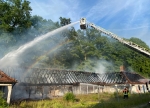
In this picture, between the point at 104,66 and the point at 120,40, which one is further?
the point at 104,66

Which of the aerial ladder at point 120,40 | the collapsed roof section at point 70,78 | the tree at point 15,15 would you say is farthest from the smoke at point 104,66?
the aerial ladder at point 120,40

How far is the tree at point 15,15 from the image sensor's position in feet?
144

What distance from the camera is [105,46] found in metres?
76.1

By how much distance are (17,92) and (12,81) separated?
23.5 feet

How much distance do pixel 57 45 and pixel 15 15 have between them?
1742 cm

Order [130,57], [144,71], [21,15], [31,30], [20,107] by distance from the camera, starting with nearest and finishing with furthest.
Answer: [20,107] < [21,15] < [31,30] < [144,71] < [130,57]

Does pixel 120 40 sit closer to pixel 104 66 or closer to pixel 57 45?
pixel 57 45

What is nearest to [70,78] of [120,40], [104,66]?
[120,40]

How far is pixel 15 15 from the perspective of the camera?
→ 4512cm

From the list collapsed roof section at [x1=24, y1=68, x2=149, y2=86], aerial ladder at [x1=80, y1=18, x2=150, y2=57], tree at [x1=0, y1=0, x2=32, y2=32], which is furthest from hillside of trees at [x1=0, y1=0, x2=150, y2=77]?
aerial ladder at [x1=80, y1=18, x2=150, y2=57]

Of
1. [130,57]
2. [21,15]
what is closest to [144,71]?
[130,57]

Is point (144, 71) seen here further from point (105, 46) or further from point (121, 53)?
point (105, 46)

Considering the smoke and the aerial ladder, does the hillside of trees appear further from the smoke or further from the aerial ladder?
the aerial ladder

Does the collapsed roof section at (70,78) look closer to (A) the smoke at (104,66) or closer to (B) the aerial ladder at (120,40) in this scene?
(B) the aerial ladder at (120,40)
